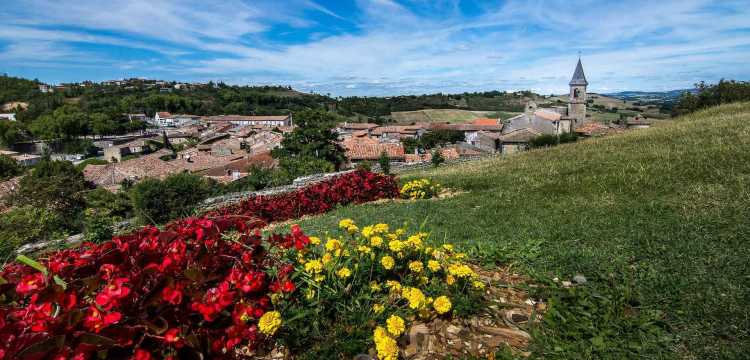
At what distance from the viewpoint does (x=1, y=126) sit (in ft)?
235

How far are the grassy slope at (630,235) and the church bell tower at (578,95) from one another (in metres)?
54.0

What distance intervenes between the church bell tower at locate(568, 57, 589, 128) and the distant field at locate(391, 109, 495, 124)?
40752mm

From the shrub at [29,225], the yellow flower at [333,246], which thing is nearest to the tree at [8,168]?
the shrub at [29,225]

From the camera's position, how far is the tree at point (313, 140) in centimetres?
3859

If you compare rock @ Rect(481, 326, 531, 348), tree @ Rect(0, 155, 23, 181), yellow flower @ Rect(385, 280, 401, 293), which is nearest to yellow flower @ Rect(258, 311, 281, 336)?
yellow flower @ Rect(385, 280, 401, 293)

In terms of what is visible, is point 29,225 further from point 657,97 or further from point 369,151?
point 657,97

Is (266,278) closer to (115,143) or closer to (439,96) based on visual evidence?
(115,143)

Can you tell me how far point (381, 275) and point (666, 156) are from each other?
8.89 metres

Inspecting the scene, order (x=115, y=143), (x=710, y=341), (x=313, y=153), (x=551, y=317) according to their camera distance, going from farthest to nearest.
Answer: (x=115, y=143) < (x=313, y=153) < (x=551, y=317) < (x=710, y=341)

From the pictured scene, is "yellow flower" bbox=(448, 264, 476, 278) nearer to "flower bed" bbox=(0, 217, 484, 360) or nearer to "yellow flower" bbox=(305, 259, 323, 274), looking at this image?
"flower bed" bbox=(0, 217, 484, 360)

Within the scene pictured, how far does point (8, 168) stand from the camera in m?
46.0

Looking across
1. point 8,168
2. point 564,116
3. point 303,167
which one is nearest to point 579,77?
point 564,116

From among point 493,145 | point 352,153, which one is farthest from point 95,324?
point 493,145

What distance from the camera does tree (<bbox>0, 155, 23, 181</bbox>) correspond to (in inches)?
1772
